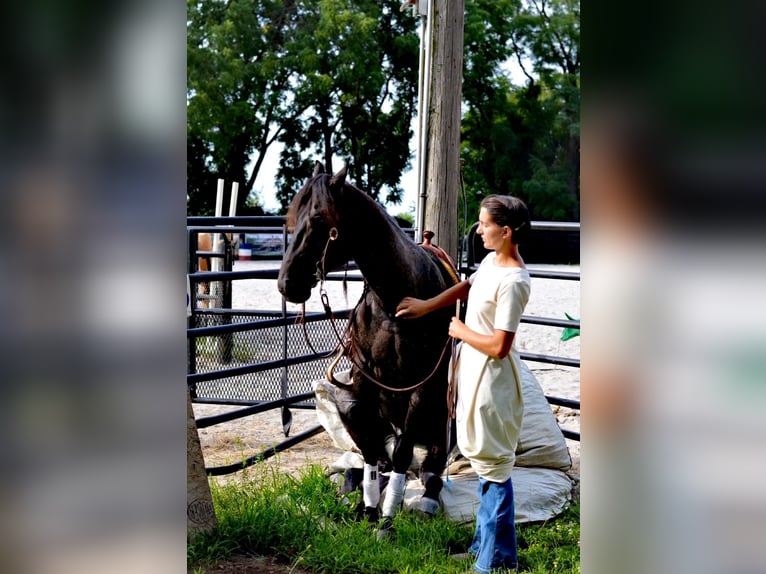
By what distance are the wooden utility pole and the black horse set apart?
0.65 metres

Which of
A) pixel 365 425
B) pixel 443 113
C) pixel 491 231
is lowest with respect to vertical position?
pixel 365 425

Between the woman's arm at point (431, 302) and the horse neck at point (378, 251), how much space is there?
97 mm

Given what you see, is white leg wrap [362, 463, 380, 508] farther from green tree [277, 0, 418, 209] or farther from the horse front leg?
green tree [277, 0, 418, 209]

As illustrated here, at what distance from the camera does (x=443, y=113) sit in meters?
4.96

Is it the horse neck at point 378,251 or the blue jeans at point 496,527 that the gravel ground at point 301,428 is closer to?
the horse neck at point 378,251

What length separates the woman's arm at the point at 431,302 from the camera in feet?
12.5

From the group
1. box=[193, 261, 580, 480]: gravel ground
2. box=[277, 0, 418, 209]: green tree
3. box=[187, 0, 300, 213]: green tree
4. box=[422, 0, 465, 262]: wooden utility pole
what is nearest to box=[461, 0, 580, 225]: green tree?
box=[277, 0, 418, 209]: green tree

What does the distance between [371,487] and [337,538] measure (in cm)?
41

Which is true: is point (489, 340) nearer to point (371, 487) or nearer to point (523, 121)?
point (371, 487)

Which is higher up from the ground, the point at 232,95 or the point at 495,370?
the point at 232,95
